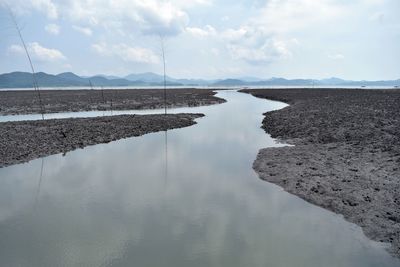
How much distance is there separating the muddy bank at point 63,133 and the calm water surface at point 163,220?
2.29 metres

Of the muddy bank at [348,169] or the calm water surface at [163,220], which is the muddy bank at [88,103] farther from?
the muddy bank at [348,169]

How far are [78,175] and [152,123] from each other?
56.0 ft

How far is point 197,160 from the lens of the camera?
1925 cm

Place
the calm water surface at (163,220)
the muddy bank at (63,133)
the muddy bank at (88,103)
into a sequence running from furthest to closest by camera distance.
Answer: the muddy bank at (88,103)
the muddy bank at (63,133)
the calm water surface at (163,220)

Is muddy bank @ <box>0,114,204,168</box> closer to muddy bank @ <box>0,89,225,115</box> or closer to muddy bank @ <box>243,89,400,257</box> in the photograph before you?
muddy bank @ <box>243,89,400,257</box>

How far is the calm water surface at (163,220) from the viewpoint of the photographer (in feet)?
28.2

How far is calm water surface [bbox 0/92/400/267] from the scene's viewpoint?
28.2 ft

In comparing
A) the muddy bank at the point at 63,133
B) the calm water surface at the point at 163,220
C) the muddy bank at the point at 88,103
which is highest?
the calm water surface at the point at 163,220

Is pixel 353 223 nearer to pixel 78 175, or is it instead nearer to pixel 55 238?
pixel 55 238

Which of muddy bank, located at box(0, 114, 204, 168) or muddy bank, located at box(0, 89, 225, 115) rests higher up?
muddy bank, located at box(0, 114, 204, 168)

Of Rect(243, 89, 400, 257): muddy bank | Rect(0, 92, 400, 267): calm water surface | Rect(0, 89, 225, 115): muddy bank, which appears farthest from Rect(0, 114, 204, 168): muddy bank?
Rect(0, 89, 225, 115): muddy bank

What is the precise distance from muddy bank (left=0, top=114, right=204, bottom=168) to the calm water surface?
7.51 ft

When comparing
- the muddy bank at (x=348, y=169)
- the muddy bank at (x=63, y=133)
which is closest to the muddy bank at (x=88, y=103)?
the muddy bank at (x=63, y=133)

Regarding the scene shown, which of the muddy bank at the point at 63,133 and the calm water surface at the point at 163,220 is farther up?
the calm water surface at the point at 163,220
